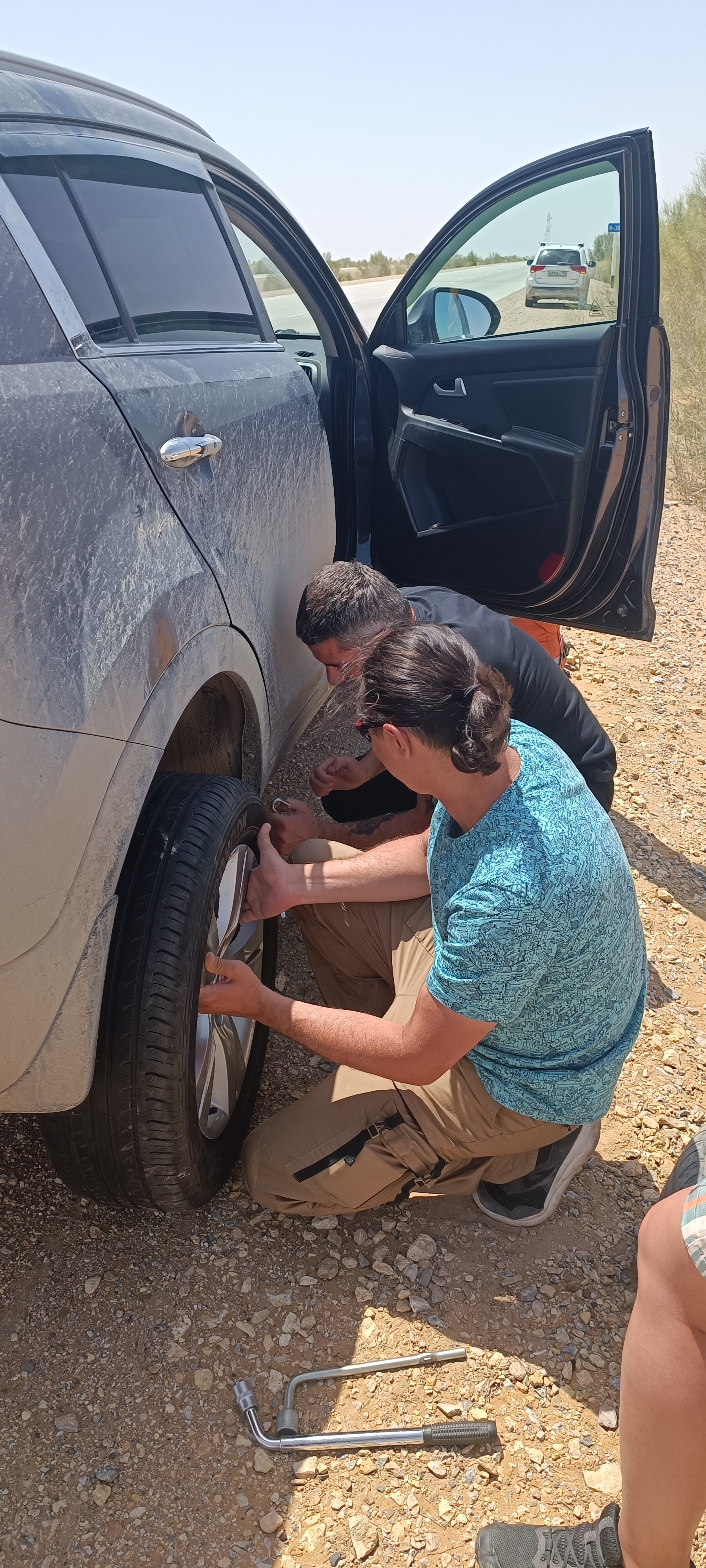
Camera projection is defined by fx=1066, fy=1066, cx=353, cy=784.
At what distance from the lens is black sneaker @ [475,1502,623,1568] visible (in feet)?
5.23

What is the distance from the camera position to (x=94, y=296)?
174 centimetres

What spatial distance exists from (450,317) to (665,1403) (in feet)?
10.2

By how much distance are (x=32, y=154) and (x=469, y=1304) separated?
213cm

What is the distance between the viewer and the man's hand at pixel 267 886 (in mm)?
2231

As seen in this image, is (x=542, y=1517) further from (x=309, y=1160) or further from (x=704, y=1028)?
(x=704, y=1028)

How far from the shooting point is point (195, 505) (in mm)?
1845

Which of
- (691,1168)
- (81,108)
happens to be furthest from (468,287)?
(691,1168)

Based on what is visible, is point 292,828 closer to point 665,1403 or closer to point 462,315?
point 665,1403

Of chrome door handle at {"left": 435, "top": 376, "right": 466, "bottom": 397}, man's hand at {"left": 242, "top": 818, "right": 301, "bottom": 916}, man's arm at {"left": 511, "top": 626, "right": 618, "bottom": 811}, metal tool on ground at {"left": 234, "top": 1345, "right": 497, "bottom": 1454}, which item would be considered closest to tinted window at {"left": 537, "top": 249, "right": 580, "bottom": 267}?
chrome door handle at {"left": 435, "top": 376, "right": 466, "bottom": 397}

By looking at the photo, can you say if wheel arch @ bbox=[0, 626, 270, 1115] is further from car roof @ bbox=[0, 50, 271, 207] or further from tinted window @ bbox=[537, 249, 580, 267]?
tinted window @ bbox=[537, 249, 580, 267]

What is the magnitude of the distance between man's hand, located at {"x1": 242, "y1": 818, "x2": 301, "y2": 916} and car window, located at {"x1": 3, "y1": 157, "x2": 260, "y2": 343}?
101 centimetres

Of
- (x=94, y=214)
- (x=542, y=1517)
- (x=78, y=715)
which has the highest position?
(x=94, y=214)

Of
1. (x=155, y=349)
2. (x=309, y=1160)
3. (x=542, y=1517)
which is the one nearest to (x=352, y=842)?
(x=309, y=1160)

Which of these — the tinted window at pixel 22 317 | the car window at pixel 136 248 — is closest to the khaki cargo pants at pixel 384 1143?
the tinted window at pixel 22 317
